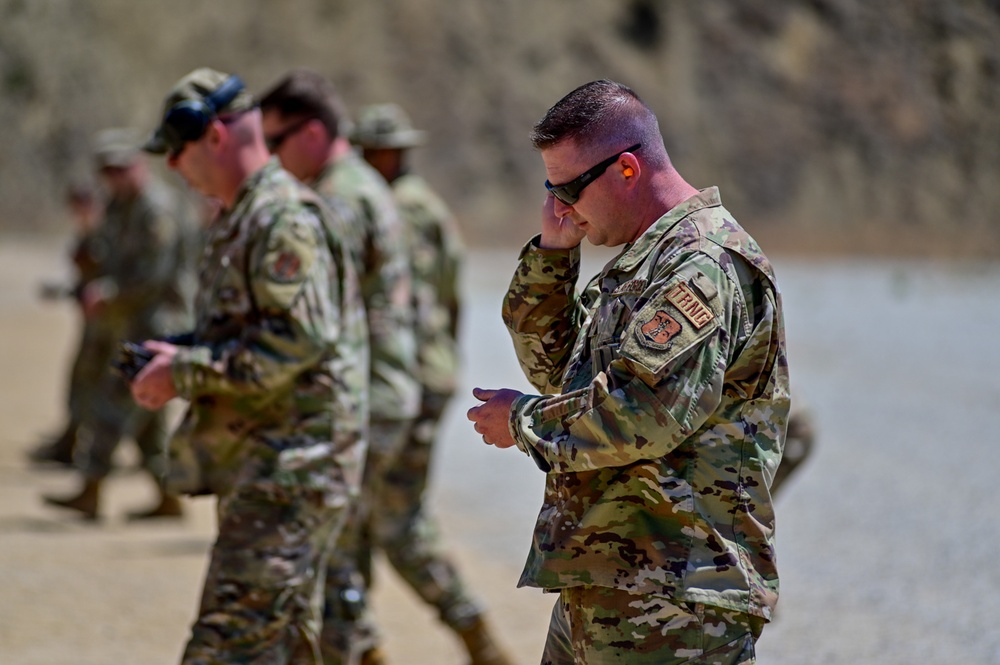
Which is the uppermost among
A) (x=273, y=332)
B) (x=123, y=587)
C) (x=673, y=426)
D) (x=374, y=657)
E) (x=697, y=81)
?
(x=697, y=81)

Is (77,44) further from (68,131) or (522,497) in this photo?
(522,497)

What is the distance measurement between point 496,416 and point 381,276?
105 inches

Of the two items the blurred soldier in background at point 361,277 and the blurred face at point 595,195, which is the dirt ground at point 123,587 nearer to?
the blurred soldier in background at point 361,277

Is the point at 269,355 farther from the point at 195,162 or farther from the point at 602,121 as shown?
the point at 602,121

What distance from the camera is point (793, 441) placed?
17.4 feet

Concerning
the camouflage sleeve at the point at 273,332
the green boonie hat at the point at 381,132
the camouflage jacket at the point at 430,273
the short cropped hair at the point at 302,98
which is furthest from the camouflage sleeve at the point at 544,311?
the green boonie hat at the point at 381,132

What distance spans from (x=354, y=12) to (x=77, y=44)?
12.4 metres

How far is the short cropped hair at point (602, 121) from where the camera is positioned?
291cm

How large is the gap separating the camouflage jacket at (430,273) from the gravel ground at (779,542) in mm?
1323

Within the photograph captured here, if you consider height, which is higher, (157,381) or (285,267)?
(285,267)

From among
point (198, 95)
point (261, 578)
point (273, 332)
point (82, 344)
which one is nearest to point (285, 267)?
point (273, 332)

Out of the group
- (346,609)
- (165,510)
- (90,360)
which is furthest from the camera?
(90,360)

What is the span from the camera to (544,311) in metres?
3.24

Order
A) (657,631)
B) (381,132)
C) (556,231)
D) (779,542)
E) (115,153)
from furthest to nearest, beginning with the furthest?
(115,153) < (779,542) < (381,132) < (556,231) < (657,631)
